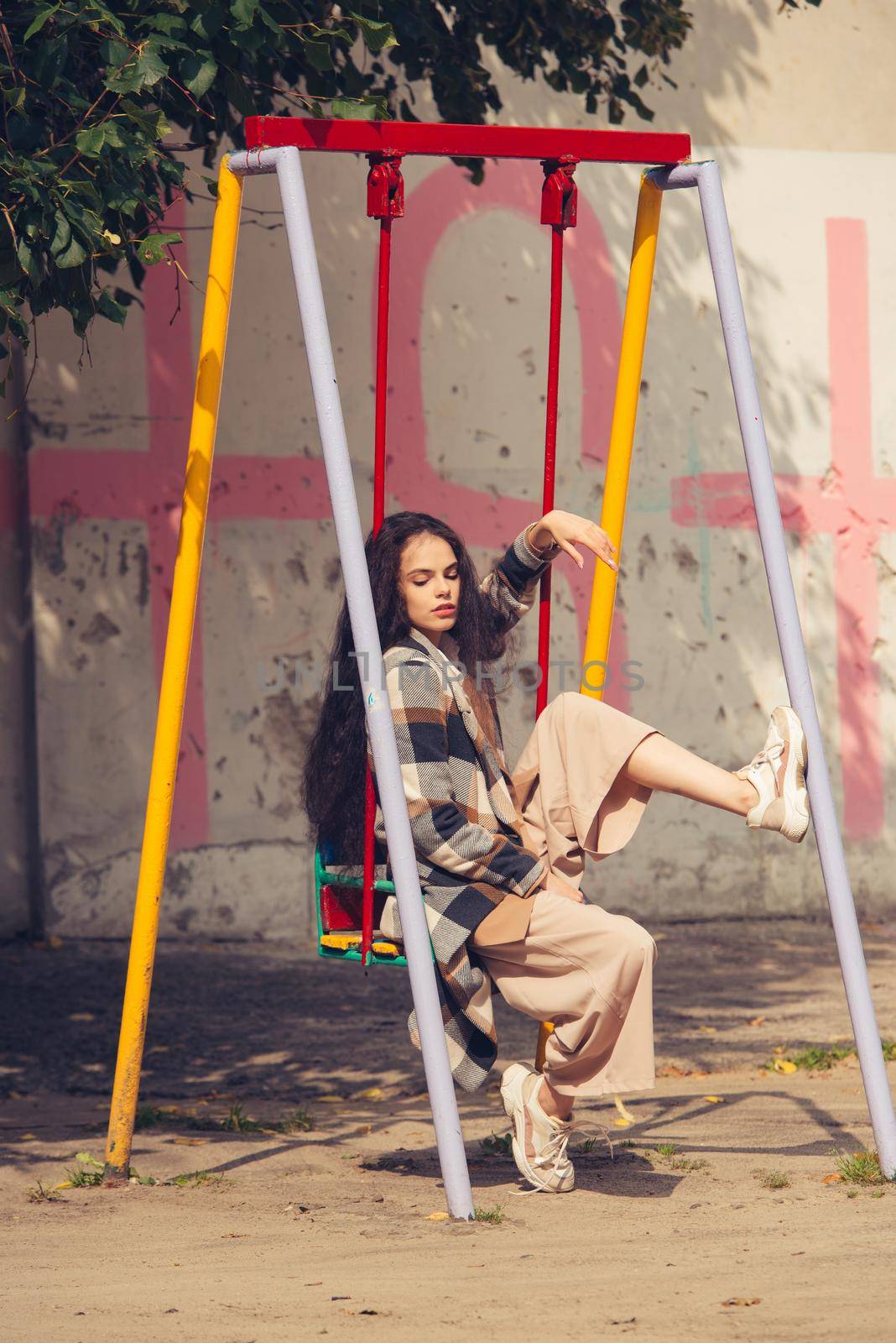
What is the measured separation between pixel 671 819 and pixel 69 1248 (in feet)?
13.4

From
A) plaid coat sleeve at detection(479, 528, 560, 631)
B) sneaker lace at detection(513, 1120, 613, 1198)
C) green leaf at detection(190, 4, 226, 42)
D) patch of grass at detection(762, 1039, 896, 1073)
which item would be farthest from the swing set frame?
patch of grass at detection(762, 1039, 896, 1073)

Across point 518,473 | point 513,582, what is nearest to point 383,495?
point 513,582

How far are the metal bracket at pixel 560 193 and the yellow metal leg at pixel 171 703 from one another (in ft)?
2.26

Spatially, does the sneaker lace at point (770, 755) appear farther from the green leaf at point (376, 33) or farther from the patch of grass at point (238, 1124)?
the green leaf at point (376, 33)

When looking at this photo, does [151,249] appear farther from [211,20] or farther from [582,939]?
[582,939]

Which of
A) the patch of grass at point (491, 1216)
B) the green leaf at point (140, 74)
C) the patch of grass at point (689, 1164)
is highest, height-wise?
the green leaf at point (140, 74)

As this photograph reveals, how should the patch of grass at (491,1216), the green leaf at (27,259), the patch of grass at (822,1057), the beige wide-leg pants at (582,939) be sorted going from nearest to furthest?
the patch of grass at (491,1216)
the beige wide-leg pants at (582,939)
the green leaf at (27,259)
the patch of grass at (822,1057)

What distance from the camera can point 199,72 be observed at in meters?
3.82

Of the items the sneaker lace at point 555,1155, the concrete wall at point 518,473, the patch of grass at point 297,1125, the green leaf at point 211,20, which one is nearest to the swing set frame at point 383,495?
the sneaker lace at point 555,1155

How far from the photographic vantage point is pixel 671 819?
6934mm

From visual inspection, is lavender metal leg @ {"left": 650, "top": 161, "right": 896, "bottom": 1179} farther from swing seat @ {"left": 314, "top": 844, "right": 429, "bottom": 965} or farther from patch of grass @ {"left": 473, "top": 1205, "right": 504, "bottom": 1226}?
swing seat @ {"left": 314, "top": 844, "right": 429, "bottom": 965}

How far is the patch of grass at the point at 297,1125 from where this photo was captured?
4.28 m

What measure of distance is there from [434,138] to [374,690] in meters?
1.17

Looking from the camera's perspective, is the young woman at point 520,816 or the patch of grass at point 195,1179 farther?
the patch of grass at point 195,1179
